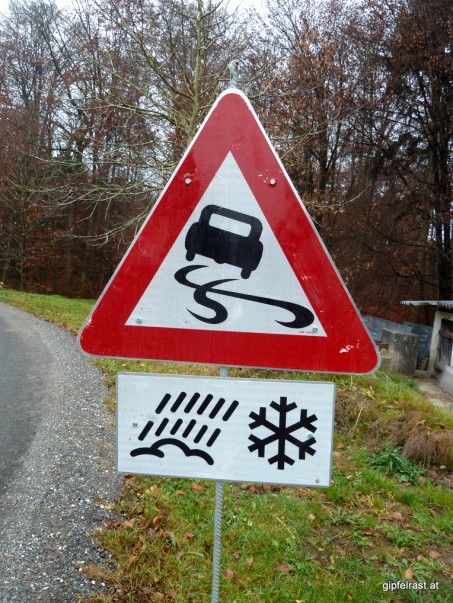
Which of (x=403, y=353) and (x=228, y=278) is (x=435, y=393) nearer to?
(x=403, y=353)

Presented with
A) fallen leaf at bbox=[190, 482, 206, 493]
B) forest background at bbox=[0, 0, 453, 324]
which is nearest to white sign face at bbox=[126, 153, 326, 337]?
fallen leaf at bbox=[190, 482, 206, 493]

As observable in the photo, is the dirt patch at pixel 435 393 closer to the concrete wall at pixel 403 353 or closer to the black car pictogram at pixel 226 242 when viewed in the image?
the concrete wall at pixel 403 353

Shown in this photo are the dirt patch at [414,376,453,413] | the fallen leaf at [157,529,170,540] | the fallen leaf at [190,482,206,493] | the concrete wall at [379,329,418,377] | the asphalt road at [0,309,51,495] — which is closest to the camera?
the fallen leaf at [157,529,170,540]

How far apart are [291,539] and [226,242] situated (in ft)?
7.59

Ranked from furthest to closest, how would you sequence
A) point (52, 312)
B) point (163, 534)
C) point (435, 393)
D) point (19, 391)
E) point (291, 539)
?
point (52, 312)
point (435, 393)
point (19, 391)
point (291, 539)
point (163, 534)

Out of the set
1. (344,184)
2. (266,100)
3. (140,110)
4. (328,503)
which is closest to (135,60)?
(140,110)

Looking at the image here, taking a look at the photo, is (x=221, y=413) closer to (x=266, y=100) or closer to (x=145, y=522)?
(x=145, y=522)

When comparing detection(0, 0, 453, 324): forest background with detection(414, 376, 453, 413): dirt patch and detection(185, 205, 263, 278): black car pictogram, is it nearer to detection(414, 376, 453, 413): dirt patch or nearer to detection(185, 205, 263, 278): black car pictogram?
detection(414, 376, 453, 413): dirt patch

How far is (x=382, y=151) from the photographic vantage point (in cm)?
1995

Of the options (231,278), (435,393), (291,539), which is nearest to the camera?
(231,278)

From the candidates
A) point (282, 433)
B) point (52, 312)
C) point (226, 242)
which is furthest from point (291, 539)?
point (52, 312)

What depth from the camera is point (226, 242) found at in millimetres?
1823

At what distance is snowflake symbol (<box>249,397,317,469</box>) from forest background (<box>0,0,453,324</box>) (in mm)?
7608

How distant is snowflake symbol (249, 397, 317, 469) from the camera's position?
5.90 ft
